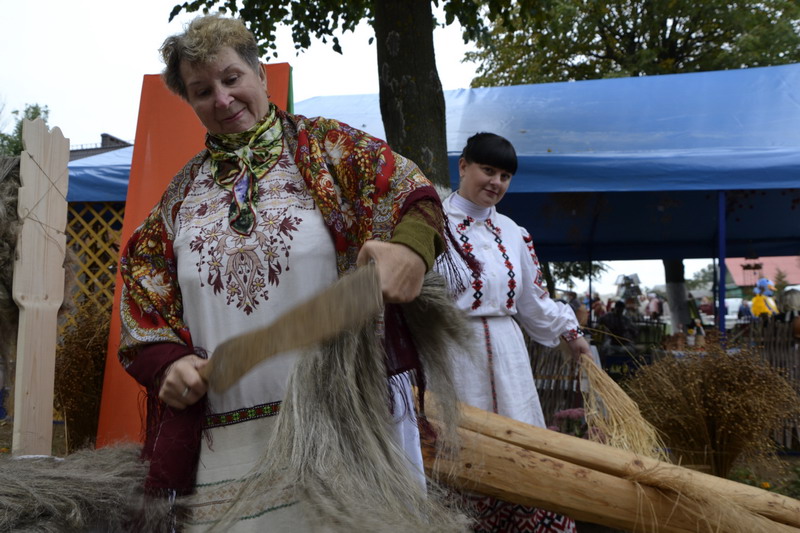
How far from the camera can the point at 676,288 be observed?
13.4 metres

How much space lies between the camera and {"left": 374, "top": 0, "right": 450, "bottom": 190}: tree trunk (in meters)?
4.67

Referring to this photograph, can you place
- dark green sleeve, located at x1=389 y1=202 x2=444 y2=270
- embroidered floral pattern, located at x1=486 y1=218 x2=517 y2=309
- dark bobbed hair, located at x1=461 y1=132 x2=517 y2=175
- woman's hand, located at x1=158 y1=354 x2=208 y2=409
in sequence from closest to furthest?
dark green sleeve, located at x1=389 y1=202 x2=444 y2=270 < woman's hand, located at x1=158 y1=354 x2=208 y2=409 < embroidered floral pattern, located at x1=486 y1=218 x2=517 y2=309 < dark bobbed hair, located at x1=461 y1=132 x2=517 y2=175

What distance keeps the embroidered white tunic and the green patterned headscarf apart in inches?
49.5

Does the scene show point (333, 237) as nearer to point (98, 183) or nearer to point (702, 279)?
point (98, 183)

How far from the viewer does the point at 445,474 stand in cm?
204

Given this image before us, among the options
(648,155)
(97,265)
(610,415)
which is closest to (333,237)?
(610,415)

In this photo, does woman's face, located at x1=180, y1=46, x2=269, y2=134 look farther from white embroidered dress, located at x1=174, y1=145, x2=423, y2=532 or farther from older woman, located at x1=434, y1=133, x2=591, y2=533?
older woman, located at x1=434, y1=133, x2=591, y2=533

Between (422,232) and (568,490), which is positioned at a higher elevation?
(422,232)

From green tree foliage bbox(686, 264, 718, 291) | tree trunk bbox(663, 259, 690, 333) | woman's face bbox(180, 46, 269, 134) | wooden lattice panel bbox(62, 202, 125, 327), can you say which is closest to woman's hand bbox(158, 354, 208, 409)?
woman's face bbox(180, 46, 269, 134)

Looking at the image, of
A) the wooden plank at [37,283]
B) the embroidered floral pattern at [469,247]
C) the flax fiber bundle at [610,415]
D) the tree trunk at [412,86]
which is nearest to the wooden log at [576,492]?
the embroidered floral pattern at [469,247]

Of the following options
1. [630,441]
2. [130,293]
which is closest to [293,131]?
[130,293]

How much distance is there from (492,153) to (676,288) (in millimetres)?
11188

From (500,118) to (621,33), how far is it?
425 inches

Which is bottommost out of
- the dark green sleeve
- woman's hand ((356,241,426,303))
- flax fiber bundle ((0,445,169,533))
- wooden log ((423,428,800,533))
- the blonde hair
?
wooden log ((423,428,800,533))
